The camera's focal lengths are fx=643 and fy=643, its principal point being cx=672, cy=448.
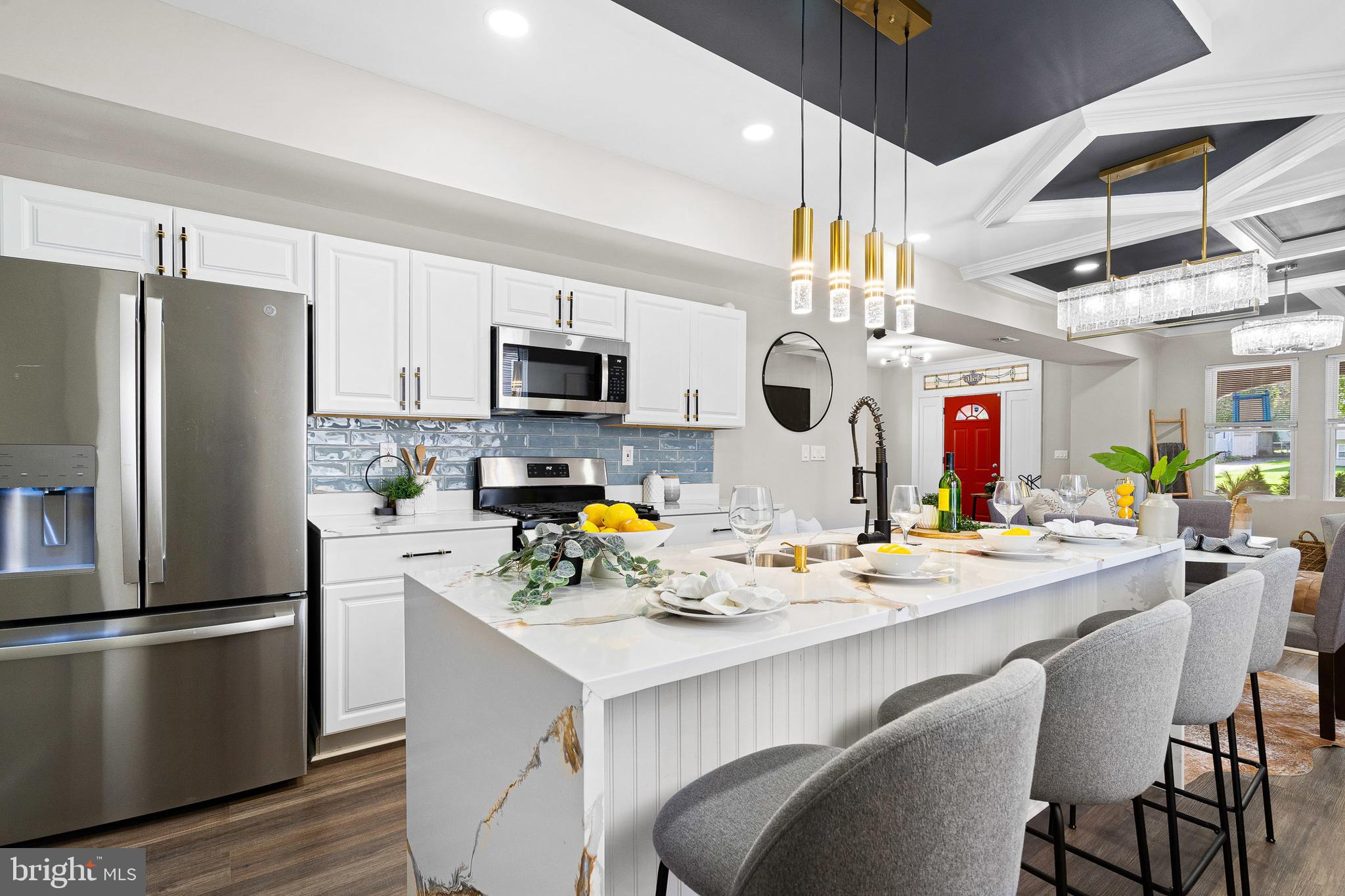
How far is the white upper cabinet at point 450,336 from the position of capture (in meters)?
2.82

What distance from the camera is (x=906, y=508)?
1.81 metres

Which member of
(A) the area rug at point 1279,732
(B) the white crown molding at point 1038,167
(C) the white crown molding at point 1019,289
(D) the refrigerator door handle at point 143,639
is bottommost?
(A) the area rug at point 1279,732

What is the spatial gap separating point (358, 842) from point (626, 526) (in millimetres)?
1422

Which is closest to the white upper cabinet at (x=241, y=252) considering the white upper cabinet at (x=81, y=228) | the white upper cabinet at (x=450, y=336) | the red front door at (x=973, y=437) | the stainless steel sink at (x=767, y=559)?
the white upper cabinet at (x=81, y=228)

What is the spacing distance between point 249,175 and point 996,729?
3.01 m

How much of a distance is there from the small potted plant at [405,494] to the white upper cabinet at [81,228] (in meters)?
1.16

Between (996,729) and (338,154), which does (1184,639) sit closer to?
(996,729)

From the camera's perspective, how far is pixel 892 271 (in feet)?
13.7

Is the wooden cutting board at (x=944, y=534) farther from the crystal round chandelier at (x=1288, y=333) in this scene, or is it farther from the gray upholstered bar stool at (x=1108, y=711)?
the crystal round chandelier at (x=1288, y=333)

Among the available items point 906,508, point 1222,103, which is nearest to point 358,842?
point 906,508

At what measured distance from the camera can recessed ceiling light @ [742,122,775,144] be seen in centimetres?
276

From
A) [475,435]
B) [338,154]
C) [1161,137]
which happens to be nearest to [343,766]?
[475,435]

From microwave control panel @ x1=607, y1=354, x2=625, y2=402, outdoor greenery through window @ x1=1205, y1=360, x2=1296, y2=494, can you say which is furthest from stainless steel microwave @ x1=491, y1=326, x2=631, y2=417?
outdoor greenery through window @ x1=1205, y1=360, x2=1296, y2=494

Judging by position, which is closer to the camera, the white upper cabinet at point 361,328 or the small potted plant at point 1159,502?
the small potted plant at point 1159,502
